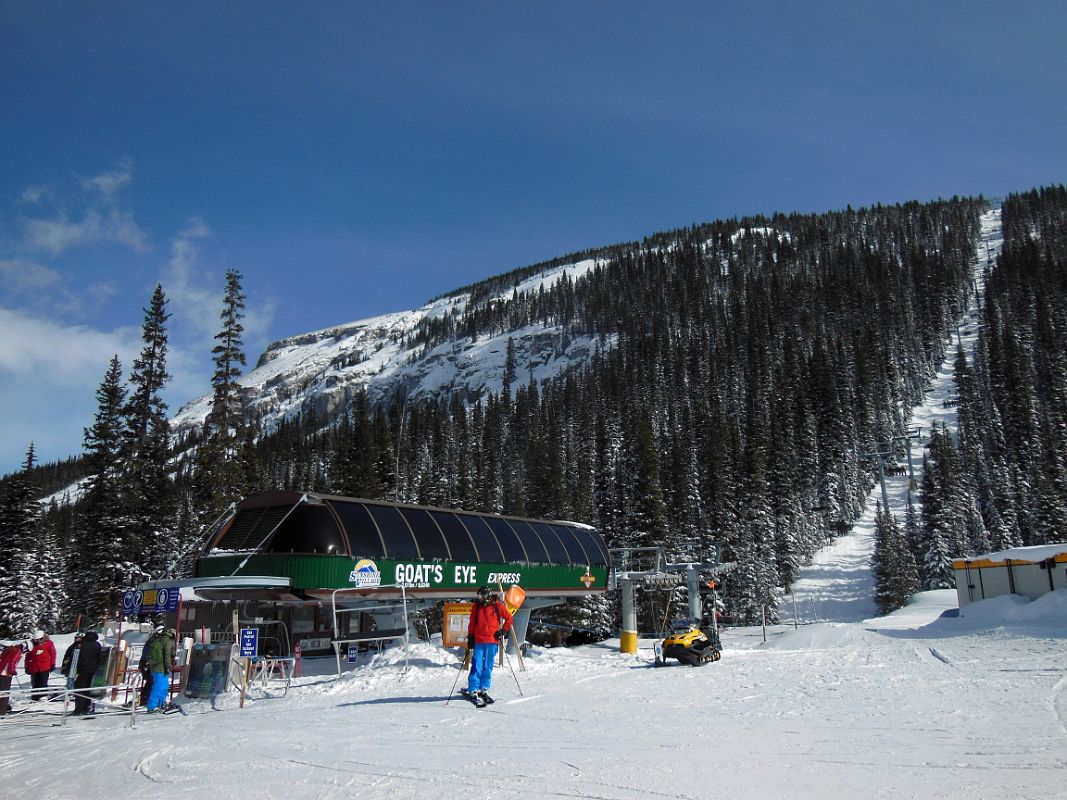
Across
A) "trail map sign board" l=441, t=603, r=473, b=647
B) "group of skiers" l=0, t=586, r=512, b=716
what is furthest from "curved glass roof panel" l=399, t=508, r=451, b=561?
Answer: "group of skiers" l=0, t=586, r=512, b=716

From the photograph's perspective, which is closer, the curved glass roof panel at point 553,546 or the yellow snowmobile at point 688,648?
the yellow snowmobile at point 688,648

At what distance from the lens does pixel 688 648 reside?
18.4 meters

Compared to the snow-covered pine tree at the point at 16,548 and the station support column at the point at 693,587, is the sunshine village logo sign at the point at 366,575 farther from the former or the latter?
the snow-covered pine tree at the point at 16,548

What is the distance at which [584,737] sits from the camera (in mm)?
8250

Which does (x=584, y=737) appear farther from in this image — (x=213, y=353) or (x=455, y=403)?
(x=455, y=403)

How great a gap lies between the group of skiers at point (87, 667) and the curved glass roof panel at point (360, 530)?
6.06 m

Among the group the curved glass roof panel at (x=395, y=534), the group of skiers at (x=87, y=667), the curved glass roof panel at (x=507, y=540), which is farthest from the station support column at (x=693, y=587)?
the group of skiers at (x=87, y=667)

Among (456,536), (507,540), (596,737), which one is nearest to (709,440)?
(507,540)

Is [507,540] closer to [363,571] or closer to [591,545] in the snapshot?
[591,545]

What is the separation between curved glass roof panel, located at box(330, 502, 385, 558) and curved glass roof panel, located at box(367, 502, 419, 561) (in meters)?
0.24

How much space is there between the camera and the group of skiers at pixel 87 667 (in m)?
13.2

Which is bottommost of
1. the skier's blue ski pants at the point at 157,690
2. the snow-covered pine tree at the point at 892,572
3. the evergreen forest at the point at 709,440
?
the snow-covered pine tree at the point at 892,572

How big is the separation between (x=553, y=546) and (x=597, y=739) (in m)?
20.0

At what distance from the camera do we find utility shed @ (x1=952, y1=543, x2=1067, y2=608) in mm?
30461
